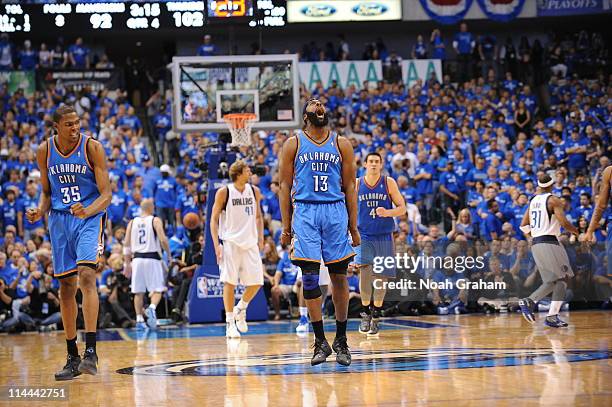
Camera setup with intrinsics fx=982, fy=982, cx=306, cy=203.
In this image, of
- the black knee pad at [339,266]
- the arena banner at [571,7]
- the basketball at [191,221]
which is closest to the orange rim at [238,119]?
the basketball at [191,221]

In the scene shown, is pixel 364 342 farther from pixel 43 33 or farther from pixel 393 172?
pixel 43 33

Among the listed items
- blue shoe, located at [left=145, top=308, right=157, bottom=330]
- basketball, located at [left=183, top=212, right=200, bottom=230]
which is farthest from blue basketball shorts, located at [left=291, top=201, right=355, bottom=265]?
basketball, located at [left=183, top=212, right=200, bottom=230]

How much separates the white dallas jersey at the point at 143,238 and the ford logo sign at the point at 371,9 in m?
14.1

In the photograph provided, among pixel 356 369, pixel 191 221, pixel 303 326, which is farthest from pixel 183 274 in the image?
pixel 356 369

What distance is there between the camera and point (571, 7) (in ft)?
92.5

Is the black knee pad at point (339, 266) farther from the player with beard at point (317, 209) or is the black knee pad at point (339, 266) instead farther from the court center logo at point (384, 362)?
the court center logo at point (384, 362)

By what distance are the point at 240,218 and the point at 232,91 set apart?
4.69 meters

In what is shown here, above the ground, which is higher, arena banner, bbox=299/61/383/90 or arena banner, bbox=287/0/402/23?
arena banner, bbox=287/0/402/23

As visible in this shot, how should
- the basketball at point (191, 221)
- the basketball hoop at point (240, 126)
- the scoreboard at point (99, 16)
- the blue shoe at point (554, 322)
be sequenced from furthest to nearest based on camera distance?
the scoreboard at point (99, 16)
the basketball at point (191, 221)
the basketball hoop at point (240, 126)
the blue shoe at point (554, 322)

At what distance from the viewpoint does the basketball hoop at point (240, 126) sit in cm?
1633

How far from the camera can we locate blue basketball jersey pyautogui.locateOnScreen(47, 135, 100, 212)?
8.34 m

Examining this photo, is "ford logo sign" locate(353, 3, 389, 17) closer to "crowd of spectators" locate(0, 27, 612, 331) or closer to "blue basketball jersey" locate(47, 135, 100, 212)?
"crowd of spectators" locate(0, 27, 612, 331)

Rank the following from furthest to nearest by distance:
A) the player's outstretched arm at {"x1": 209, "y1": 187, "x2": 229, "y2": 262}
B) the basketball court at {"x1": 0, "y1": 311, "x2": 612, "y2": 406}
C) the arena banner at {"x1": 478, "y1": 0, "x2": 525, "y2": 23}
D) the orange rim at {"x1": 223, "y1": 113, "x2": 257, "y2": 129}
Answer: the arena banner at {"x1": 478, "y1": 0, "x2": 525, "y2": 23}, the orange rim at {"x1": 223, "y1": 113, "x2": 257, "y2": 129}, the player's outstretched arm at {"x1": 209, "y1": 187, "x2": 229, "y2": 262}, the basketball court at {"x1": 0, "y1": 311, "x2": 612, "y2": 406}

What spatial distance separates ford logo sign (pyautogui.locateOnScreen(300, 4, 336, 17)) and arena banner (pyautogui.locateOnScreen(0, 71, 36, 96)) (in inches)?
306
